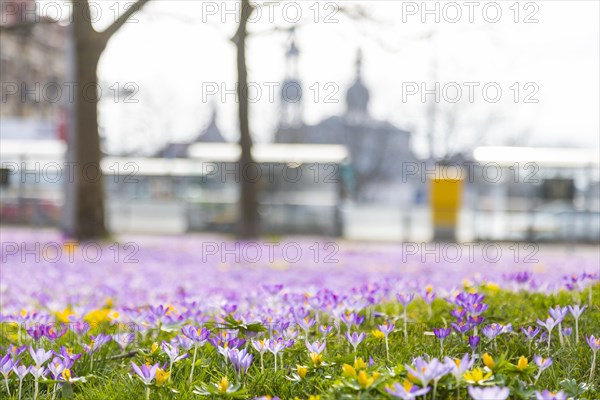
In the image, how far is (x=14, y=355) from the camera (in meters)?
3.14

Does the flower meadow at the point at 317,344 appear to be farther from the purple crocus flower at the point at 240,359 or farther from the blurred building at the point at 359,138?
the blurred building at the point at 359,138

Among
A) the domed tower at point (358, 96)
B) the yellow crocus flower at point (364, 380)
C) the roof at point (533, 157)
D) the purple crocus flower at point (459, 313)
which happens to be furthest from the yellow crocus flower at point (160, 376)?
the domed tower at point (358, 96)

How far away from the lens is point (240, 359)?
2551 millimetres

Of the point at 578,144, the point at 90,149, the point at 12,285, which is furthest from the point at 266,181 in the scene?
the point at 578,144

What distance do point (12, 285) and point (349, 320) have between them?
4.52m

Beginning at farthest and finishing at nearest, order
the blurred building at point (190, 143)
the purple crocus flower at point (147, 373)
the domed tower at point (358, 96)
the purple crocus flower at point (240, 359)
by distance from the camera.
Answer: the domed tower at point (358, 96), the blurred building at point (190, 143), the purple crocus flower at point (240, 359), the purple crocus flower at point (147, 373)

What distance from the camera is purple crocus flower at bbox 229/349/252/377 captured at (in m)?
2.54

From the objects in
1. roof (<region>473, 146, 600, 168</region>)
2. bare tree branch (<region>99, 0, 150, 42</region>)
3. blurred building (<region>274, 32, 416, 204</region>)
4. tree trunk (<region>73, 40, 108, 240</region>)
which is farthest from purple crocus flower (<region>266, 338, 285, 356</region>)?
blurred building (<region>274, 32, 416, 204</region>)

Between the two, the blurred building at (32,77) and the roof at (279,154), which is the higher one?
the blurred building at (32,77)

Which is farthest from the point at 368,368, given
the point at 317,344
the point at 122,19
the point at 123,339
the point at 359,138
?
the point at 359,138

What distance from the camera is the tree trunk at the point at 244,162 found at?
15.7 m

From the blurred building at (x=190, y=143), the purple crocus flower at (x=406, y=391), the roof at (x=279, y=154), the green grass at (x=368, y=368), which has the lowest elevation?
the green grass at (x=368, y=368)

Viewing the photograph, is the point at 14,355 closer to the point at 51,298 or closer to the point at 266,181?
the point at 51,298

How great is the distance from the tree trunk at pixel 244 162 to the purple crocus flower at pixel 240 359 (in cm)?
1332
